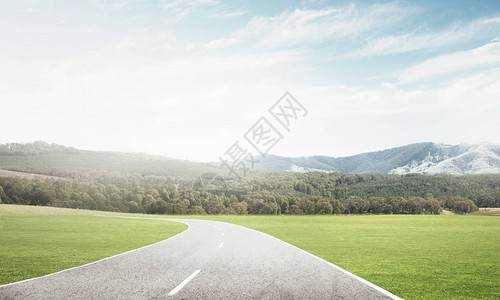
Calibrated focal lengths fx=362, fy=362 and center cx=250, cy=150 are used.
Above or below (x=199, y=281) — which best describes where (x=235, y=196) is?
below

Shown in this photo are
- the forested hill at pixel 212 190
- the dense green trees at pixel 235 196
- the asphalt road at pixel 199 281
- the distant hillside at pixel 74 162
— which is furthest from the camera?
the distant hillside at pixel 74 162

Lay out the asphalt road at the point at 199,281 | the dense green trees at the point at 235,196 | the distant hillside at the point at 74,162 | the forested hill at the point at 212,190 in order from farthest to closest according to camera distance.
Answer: the distant hillside at the point at 74,162 < the forested hill at the point at 212,190 < the dense green trees at the point at 235,196 < the asphalt road at the point at 199,281

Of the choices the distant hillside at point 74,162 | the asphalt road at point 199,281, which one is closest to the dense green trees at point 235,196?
the distant hillside at point 74,162

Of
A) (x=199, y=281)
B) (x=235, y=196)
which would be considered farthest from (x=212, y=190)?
(x=199, y=281)

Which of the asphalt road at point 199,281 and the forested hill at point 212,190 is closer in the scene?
the asphalt road at point 199,281

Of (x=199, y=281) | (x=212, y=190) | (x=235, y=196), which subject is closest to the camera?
(x=199, y=281)

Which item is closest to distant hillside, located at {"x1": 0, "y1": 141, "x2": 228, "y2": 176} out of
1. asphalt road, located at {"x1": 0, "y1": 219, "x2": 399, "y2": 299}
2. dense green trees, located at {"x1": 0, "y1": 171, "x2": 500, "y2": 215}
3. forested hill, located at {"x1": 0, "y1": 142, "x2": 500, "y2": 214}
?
forested hill, located at {"x1": 0, "y1": 142, "x2": 500, "y2": 214}

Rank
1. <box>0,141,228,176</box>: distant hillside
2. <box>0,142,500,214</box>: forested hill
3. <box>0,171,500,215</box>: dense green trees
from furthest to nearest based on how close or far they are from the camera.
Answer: <box>0,141,228,176</box>: distant hillside
<box>0,142,500,214</box>: forested hill
<box>0,171,500,215</box>: dense green trees

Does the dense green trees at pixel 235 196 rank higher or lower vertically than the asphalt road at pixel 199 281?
lower

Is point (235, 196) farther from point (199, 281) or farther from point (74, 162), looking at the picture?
point (199, 281)

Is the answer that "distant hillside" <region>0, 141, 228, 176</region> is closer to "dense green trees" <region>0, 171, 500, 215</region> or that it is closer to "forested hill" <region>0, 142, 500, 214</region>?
"forested hill" <region>0, 142, 500, 214</region>

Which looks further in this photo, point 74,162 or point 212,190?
point 74,162

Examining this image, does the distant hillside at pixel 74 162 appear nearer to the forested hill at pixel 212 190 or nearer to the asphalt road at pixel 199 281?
the forested hill at pixel 212 190

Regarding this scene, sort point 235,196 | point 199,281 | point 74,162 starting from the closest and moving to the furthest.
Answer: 1. point 199,281
2. point 235,196
3. point 74,162
